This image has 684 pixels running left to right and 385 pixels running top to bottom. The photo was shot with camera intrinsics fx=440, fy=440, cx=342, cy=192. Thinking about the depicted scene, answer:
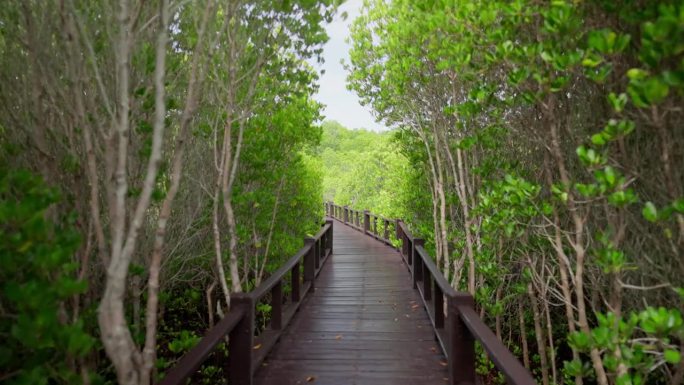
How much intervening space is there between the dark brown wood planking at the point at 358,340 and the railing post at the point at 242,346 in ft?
1.46

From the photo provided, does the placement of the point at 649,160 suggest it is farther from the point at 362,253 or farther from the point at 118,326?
the point at 362,253

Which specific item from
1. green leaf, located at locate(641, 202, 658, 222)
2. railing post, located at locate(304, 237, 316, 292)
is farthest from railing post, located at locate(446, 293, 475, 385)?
railing post, located at locate(304, 237, 316, 292)

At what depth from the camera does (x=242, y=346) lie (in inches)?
147

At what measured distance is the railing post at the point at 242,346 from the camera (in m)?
3.68

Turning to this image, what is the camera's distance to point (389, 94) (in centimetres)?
745

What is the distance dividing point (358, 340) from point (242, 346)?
78.1 inches

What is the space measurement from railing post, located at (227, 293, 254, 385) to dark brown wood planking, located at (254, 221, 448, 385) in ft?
1.46

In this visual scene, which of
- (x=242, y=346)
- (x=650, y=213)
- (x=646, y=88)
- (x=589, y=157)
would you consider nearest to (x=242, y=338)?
(x=242, y=346)

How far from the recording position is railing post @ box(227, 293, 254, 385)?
12.1 ft

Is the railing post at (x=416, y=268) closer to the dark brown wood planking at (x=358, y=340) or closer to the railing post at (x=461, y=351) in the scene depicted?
the dark brown wood planking at (x=358, y=340)

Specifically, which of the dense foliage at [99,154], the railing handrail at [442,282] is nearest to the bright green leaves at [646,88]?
the dense foliage at [99,154]

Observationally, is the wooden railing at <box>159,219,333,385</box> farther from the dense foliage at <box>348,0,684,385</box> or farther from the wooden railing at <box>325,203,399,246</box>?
the wooden railing at <box>325,203,399,246</box>

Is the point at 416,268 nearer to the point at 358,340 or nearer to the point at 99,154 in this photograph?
the point at 358,340

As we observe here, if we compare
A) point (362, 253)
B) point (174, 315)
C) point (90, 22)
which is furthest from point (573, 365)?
point (362, 253)
